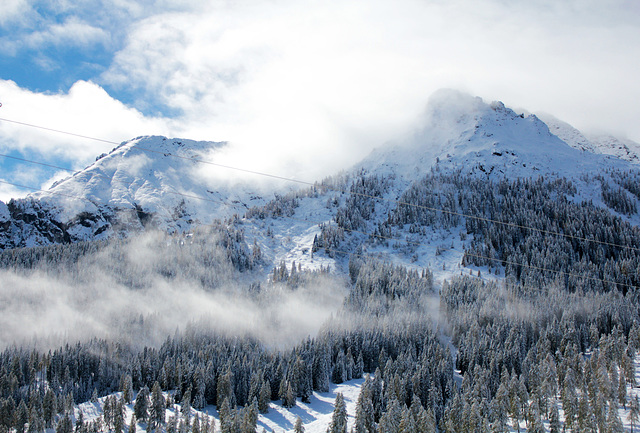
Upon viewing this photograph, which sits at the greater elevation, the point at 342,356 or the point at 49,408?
the point at 342,356

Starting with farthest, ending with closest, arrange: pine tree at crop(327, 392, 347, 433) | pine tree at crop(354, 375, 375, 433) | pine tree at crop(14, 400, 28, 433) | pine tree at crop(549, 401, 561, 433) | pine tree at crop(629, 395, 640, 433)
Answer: pine tree at crop(14, 400, 28, 433) < pine tree at crop(629, 395, 640, 433) < pine tree at crop(327, 392, 347, 433) < pine tree at crop(549, 401, 561, 433) < pine tree at crop(354, 375, 375, 433)

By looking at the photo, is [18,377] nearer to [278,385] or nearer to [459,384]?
[278,385]

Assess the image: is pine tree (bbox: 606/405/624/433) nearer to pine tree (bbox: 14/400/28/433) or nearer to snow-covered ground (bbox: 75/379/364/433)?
snow-covered ground (bbox: 75/379/364/433)

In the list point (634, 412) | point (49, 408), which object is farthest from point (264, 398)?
point (634, 412)

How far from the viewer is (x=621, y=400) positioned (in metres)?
92.4

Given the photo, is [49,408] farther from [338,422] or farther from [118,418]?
[338,422]

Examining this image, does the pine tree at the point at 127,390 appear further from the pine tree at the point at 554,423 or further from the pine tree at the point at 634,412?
the pine tree at the point at 634,412

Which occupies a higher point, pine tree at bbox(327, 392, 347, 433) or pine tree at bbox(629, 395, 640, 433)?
pine tree at bbox(629, 395, 640, 433)

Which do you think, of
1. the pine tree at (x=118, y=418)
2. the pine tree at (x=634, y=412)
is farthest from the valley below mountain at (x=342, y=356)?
the pine tree at (x=118, y=418)

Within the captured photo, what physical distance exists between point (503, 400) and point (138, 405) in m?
86.0

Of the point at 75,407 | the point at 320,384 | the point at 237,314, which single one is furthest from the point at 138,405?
the point at 237,314

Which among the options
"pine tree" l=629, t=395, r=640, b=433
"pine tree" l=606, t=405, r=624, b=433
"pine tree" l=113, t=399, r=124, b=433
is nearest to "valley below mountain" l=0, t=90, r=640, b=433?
"pine tree" l=629, t=395, r=640, b=433

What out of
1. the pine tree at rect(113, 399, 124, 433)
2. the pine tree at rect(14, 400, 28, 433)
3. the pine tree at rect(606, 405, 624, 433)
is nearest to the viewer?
the pine tree at rect(606, 405, 624, 433)

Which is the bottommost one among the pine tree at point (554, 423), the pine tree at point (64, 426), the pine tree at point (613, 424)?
the pine tree at point (64, 426)
